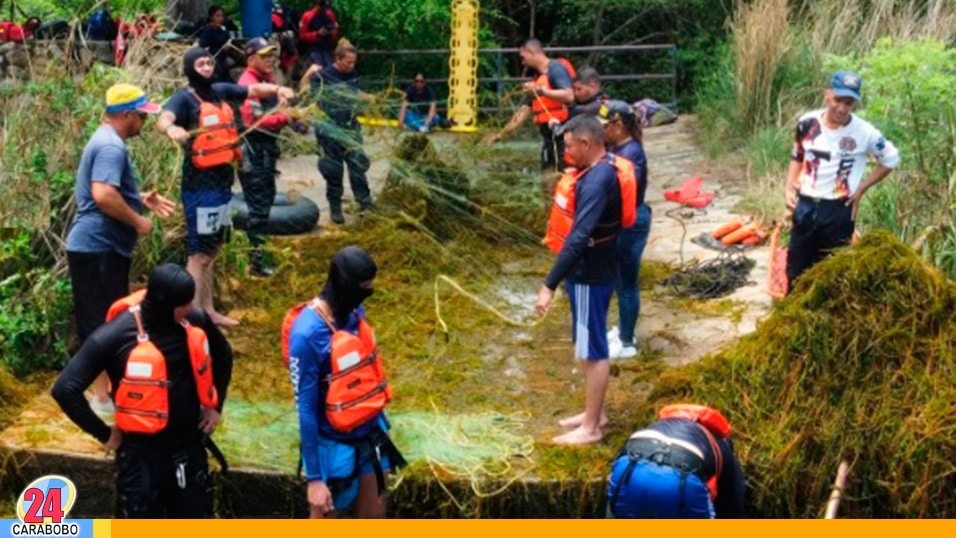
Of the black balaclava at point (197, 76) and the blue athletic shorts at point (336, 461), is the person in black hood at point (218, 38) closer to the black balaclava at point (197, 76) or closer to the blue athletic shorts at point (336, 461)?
the black balaclava at point (197, 76)

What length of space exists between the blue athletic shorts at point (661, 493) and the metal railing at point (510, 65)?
26.1ft

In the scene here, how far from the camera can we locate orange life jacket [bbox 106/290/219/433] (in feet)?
19.5

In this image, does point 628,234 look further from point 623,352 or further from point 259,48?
point 259,48

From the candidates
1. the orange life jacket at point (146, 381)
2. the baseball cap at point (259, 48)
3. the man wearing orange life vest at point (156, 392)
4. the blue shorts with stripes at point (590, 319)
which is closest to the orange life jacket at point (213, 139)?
the baseball cap at point (259, 48)

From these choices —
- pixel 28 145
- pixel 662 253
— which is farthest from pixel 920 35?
pixel 28 145

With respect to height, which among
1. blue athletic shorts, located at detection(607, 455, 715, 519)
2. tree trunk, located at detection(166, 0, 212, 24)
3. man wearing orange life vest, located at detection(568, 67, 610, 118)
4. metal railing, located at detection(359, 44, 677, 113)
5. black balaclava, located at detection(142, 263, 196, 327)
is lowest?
metal railing, located at detection(359, 44, 677, 113)

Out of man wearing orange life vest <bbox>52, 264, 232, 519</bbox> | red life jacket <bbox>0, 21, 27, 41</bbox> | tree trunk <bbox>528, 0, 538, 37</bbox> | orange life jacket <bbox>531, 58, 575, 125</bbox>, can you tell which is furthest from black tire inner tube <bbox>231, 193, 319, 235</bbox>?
tree trunk <bbox>528, 0, 538, 37</bbox>

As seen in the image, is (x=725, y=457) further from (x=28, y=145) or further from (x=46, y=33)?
(x=46, y=33)

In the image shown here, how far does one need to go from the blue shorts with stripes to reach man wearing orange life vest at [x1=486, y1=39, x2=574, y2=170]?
421cm

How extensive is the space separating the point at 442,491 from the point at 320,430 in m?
1.24

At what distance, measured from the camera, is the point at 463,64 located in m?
16.0

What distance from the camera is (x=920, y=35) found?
13.4m

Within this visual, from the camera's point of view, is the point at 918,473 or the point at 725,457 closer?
the point at 725,457

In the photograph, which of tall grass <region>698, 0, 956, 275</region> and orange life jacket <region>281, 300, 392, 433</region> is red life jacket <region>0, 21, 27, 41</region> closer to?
tall grass <region>698, 0, 956, 275</region>
